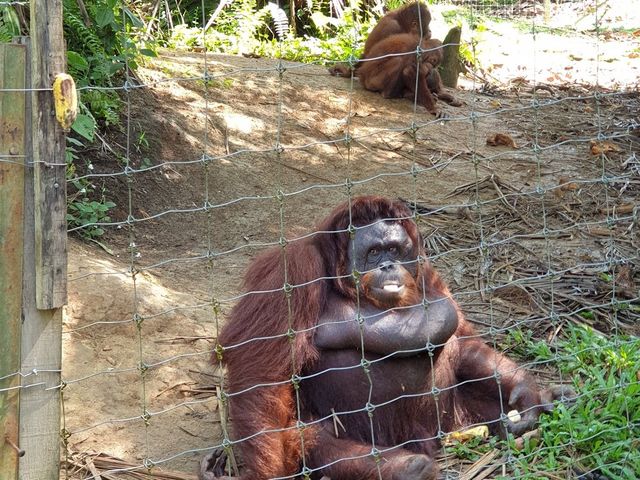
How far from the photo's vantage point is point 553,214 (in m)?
6.36

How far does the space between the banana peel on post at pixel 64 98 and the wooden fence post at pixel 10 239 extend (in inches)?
5.0

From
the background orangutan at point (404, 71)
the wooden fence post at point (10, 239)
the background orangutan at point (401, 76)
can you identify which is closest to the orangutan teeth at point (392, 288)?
the wooden fence post at point (10, 239)

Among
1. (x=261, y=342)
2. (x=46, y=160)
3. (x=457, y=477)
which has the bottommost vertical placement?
(x=457, y=477)

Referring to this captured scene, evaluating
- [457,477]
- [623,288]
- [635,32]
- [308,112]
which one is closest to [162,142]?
[308,112]

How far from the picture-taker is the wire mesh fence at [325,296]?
137 inches

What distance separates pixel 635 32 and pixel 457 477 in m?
11.3

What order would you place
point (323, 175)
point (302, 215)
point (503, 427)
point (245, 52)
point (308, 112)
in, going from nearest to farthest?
point (503, 427) → point (302, 215) → point (323, 175) → point (308, 112) → point (245, 52)

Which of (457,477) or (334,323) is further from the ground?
(334,323)

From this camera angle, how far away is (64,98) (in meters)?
2.74

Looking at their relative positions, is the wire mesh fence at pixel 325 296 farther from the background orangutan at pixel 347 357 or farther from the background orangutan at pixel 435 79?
the background orangutan at pixel 435 79

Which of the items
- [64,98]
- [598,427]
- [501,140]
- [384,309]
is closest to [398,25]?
[501,140]

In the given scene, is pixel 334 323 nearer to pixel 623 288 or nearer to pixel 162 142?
pixel 623 288

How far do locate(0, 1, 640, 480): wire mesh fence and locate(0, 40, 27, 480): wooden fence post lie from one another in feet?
0.21

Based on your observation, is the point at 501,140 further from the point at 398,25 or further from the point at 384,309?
the point at 384,309
